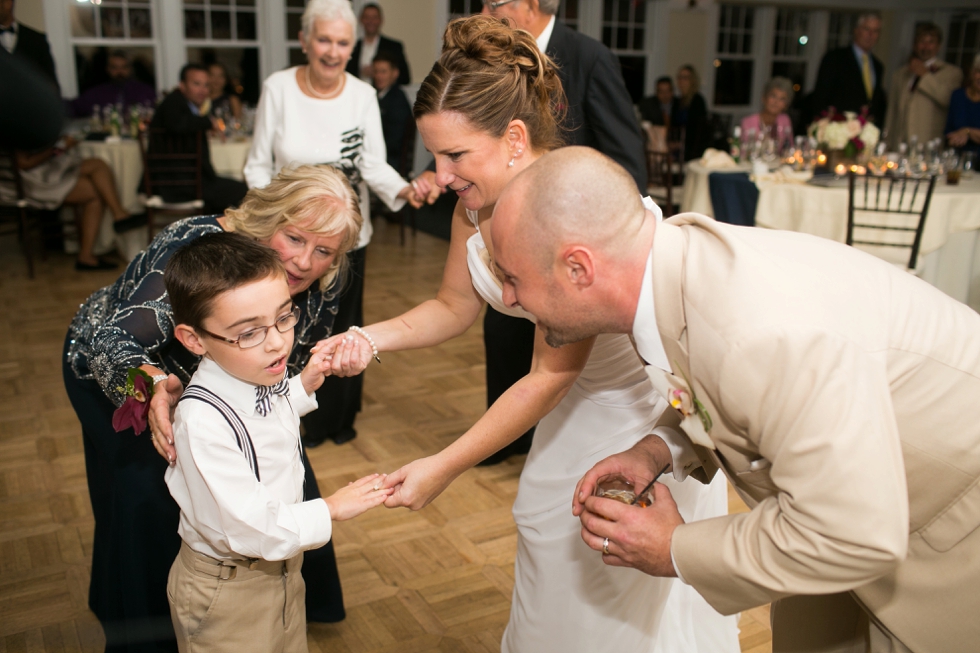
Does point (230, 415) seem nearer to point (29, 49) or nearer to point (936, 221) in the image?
point (29, 49)

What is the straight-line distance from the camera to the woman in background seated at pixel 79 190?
620cm

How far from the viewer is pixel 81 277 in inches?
242

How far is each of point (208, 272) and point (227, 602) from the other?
67 centimetres

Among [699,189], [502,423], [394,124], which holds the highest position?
[394,124]

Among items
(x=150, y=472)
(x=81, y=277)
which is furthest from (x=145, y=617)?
(x=81, y=277)

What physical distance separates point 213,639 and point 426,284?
178 inches

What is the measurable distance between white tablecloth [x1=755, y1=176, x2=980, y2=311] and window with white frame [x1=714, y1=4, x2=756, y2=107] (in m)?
7.35

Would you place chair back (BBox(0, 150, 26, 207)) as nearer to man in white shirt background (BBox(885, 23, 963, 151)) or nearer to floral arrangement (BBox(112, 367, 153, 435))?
floral arrangement (BBox(112, 367, 153, 435))

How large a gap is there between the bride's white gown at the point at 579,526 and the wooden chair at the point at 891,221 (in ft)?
11.0

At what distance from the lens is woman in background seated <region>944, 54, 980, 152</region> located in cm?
661

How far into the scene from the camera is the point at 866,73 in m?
7.53

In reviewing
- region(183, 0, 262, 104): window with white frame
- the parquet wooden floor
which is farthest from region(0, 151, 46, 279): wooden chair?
region(183, 0, 262, 104): window with white frame

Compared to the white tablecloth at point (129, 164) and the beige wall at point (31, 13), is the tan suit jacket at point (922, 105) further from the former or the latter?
the beige wall at point (31, 13)

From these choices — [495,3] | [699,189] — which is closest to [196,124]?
[699,189]
